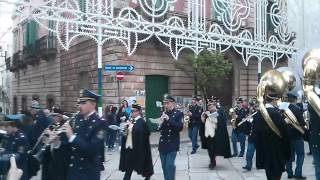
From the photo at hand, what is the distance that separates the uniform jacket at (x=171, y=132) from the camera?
7.99m

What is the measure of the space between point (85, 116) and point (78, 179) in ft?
2.43

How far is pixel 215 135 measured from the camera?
10.3 m

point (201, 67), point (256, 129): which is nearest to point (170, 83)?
point (201, 67)

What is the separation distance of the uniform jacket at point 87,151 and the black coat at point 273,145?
2.55 metres

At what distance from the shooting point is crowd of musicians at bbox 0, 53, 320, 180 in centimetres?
524

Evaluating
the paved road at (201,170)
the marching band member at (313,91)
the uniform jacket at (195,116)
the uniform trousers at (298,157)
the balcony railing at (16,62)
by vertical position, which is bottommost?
the paved road at (201,170)

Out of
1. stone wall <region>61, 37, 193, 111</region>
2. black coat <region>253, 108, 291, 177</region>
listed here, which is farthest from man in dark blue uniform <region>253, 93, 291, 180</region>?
stone wall <region>61, 37, 193, 111</region>

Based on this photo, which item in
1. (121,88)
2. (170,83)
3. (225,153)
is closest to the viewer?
(225,153)

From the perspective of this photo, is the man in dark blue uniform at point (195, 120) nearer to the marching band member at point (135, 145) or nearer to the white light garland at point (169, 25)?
the white light garland at point (169, 25)

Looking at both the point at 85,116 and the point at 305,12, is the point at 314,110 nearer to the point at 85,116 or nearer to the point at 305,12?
the point at 85,116

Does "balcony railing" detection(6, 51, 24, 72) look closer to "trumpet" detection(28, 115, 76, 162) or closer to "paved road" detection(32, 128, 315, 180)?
"paved road" detection(32, 128, 315, 180)

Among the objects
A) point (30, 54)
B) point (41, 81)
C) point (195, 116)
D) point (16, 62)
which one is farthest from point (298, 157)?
point (16, 62)

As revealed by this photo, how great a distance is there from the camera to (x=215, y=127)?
34.2ft

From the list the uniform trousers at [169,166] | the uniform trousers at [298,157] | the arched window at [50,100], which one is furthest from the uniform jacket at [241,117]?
the arched window at [50,100]
